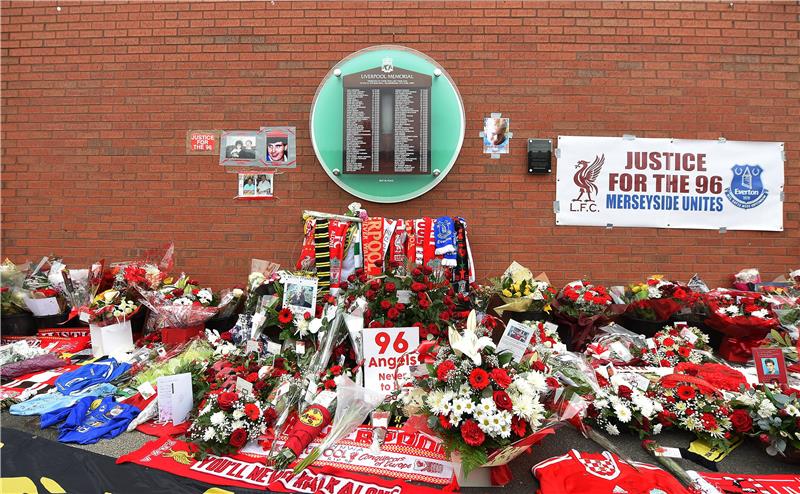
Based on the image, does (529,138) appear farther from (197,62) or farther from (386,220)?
(197,62)

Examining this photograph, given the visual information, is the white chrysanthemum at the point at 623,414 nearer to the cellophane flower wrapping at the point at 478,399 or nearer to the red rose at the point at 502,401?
the cellophane flower wrapping at the point at 478,399

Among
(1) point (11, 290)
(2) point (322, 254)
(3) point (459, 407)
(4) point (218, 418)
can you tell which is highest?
(2) point (322, 254)

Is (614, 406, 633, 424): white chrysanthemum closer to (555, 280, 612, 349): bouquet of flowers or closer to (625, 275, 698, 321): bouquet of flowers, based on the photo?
(555, 280, 612, 349): bouquet of flowers

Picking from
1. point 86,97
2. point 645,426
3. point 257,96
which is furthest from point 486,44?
point 86,97

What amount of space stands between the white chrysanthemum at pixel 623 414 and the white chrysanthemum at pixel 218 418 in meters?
2.57

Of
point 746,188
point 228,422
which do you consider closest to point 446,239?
point 228,422

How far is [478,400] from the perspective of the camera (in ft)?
7.00

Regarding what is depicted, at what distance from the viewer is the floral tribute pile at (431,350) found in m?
2.28

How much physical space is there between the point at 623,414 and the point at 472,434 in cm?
134

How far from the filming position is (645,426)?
9.09 feet

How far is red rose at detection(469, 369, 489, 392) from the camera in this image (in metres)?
2.12

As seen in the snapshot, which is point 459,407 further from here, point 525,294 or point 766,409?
point 766,409

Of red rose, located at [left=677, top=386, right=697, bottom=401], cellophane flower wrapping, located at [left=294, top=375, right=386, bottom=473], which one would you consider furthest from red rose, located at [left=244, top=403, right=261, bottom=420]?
red rose, located at [left=677, top=386, right=697, bottom=401]

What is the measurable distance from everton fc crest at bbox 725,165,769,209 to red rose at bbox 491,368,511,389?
3.99 m
